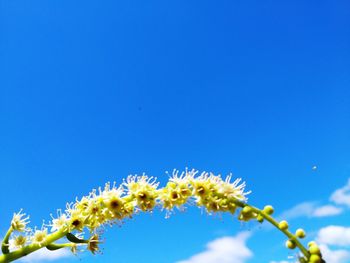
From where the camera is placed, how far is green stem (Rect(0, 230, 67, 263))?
5.29m

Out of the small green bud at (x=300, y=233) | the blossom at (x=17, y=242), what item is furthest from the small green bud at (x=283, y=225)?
the blossom at (x=17, y=242)

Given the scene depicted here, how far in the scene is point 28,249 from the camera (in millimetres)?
5465

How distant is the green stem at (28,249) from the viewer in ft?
17.4

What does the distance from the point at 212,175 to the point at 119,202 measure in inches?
47.2

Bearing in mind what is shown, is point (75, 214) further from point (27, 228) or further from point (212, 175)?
point (212, 175)

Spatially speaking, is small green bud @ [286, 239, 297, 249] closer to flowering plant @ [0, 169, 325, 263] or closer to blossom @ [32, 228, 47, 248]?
flowering plant @ [0, 169, 325, 263]

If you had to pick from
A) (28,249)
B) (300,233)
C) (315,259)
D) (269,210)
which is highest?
(28,249)

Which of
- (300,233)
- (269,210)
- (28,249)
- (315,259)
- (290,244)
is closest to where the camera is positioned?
(315,259)

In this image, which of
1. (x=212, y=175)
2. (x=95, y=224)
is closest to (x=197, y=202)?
(x=212, y=175)

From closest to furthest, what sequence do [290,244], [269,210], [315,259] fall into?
[315,259] < [290,244] < [269,210]

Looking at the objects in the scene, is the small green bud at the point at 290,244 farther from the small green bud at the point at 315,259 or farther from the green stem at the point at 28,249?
the green stem at the point at 28,249

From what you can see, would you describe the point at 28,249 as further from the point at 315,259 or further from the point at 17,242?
the point at 315,259

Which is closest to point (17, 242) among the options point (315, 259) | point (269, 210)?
point (269, 210)

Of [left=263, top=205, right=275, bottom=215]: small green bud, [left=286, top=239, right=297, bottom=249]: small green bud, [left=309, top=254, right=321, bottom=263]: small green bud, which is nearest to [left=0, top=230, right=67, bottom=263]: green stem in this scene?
A: [left=263, top=205, right=275, bottom=215]: small green bud
